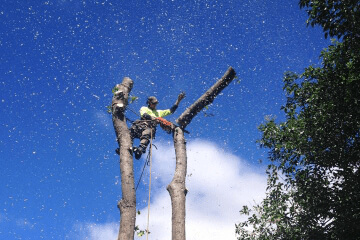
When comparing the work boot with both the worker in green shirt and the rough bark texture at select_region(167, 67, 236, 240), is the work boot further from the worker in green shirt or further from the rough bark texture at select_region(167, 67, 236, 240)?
the rough bark texture at select_region(167, 67, 236, 240)

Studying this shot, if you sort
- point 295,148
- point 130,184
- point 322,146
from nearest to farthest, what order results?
1. point 130,184
2. point 322,146
3. point 295,148

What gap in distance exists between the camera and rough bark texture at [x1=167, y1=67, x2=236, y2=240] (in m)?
4.39

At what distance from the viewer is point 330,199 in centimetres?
671

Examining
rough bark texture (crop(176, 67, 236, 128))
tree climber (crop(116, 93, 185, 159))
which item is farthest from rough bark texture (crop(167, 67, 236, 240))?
tree climber (crop(116, 93, 185, 159))

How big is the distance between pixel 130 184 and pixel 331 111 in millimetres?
4342

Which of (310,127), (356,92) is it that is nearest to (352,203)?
(310,127)

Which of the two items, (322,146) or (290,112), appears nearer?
(322,146)

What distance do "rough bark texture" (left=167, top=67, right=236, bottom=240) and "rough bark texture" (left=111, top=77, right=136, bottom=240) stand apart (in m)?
0.62

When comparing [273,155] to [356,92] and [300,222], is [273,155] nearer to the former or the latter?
[300,222]

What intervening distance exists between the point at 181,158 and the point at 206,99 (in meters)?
1.39

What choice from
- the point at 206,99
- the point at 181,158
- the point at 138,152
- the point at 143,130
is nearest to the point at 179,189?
the point at 181,158

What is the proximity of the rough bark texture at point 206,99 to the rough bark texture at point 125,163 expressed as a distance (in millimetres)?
1139

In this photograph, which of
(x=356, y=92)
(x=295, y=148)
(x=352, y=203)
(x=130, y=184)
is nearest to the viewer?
(x=130, y=184)

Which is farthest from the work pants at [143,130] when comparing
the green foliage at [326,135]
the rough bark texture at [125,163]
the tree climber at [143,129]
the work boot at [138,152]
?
the green foliage at [326,135]
